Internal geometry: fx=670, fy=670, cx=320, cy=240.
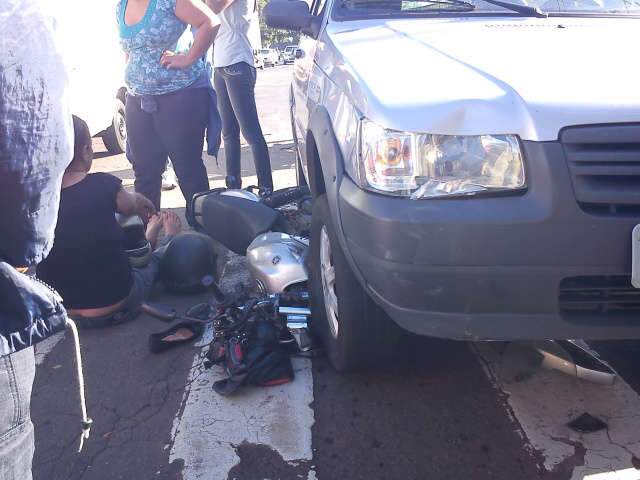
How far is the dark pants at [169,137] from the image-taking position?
4.64 meters

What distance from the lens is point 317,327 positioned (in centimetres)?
328

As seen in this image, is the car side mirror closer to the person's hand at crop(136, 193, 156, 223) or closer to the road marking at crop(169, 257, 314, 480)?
the person's hand at crop(136, 193, 156, 223)

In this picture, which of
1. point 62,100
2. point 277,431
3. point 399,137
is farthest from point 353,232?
point 62,100

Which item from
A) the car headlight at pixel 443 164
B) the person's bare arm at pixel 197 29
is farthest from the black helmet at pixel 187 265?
the car headlight at pixel 443 164

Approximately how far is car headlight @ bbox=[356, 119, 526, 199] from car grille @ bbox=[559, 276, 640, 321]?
1.24 ft

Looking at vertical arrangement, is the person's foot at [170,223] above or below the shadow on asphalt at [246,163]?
above

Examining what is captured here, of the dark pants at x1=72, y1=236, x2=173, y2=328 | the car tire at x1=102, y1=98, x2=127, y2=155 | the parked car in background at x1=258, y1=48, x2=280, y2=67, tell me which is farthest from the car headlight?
the parked car in background at x1=258, y1=48, x2=280, y2=67

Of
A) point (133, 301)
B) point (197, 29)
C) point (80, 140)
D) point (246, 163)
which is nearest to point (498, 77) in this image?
point (80, 140)

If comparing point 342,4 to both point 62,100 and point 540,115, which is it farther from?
point 62,100

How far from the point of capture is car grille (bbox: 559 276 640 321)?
7.02ft

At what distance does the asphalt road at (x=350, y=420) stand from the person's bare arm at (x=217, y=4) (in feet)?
9.39

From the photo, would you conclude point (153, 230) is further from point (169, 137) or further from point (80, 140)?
point (80, 140)

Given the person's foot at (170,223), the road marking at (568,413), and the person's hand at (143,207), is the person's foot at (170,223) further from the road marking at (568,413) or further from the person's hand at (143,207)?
the road marking at (568,413)

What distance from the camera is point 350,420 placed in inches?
109
